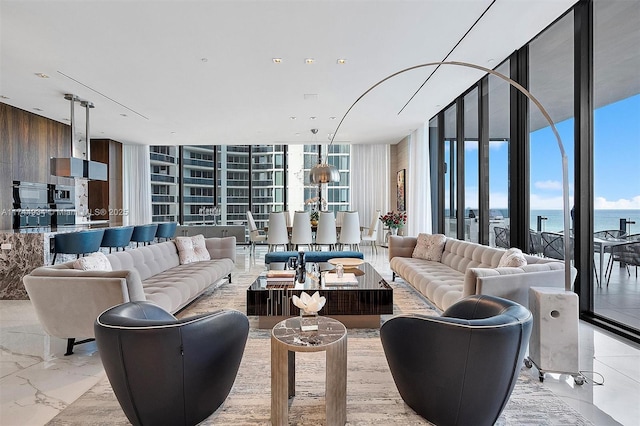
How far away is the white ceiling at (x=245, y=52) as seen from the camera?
318cm

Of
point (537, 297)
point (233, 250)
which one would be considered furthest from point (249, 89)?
point (537, 297)

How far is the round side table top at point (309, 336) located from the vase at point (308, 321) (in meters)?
0.02

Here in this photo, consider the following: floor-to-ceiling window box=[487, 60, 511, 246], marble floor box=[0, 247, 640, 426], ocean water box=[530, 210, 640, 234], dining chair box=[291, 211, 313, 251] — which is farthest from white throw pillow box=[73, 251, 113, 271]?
floor-to-ceiling window box=[487, 60, 511, 246]

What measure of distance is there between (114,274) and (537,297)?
3025 millimetres

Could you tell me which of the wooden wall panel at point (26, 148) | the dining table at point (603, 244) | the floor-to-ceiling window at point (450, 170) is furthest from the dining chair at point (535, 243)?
the wooden wall panel at point (26, 148)

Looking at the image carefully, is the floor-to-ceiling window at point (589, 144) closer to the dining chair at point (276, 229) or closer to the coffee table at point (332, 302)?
the coffee table at point (332, 302)

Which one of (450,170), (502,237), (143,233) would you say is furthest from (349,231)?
(143,233)

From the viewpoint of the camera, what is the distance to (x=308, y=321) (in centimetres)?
202

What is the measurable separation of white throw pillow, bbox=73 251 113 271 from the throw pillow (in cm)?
379

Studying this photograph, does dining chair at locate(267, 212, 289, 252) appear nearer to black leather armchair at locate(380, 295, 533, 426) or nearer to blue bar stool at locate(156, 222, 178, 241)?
blue bar stool at locate(156, 222, 178, 241)

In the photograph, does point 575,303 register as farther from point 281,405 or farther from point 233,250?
point 233,250

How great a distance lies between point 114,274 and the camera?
8.46ft

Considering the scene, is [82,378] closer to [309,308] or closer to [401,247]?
[309,308]

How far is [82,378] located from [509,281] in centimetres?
313
